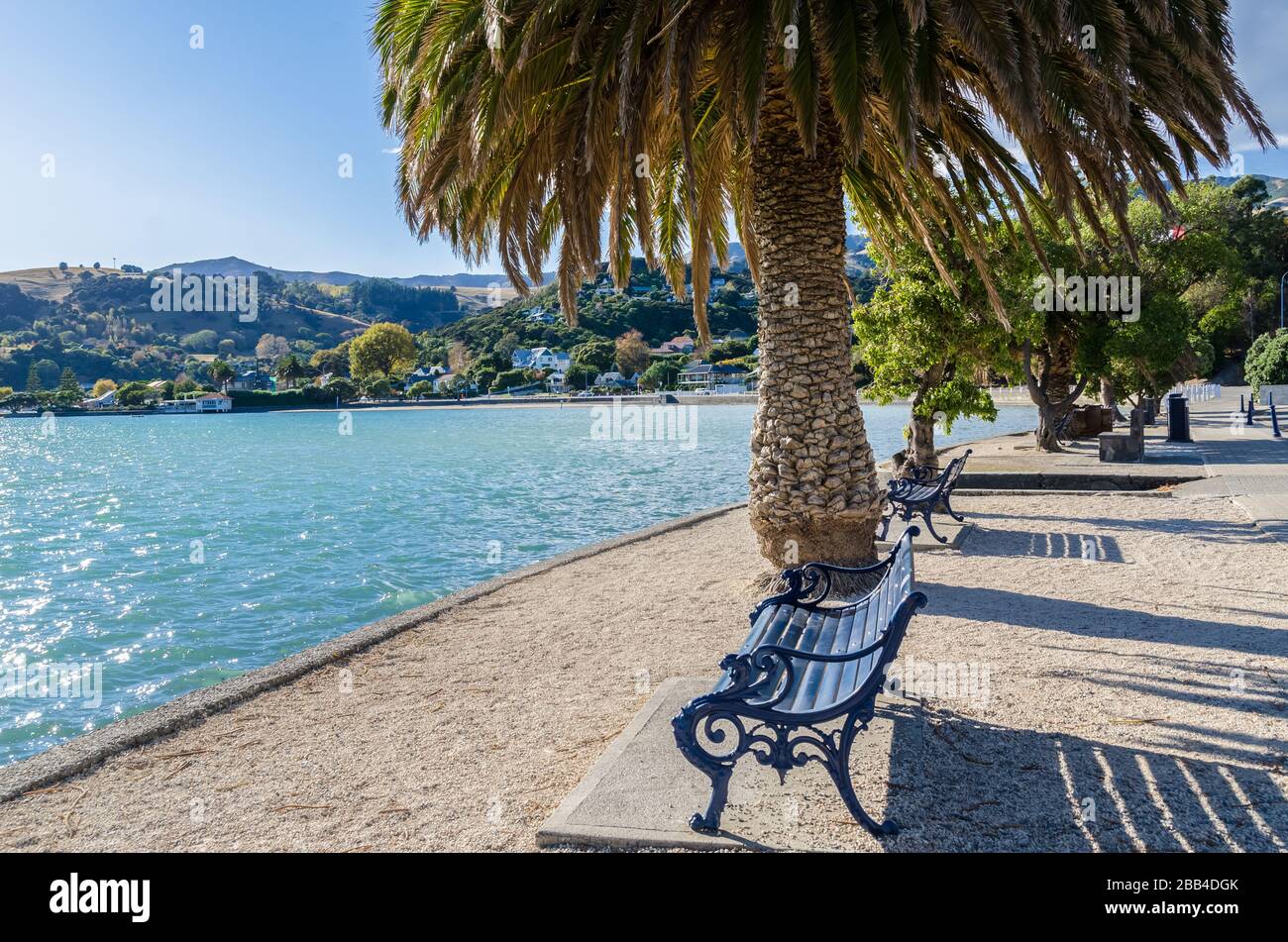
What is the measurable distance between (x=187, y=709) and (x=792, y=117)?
6.36m

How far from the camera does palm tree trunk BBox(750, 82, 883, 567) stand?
7488mm

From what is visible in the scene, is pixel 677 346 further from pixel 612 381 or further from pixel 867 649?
pixel 867 649

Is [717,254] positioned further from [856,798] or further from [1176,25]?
[856,798]

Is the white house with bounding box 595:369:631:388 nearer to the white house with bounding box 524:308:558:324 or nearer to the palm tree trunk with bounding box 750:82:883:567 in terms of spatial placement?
the white house with bounding box 524:308:558:324

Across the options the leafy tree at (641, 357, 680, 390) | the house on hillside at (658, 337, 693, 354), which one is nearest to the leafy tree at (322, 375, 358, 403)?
the leafy tree at (641, 357, 680, 390)

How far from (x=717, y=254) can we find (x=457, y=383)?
403 feet

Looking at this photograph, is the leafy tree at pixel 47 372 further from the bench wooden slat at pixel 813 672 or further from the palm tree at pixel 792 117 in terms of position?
the bench wooden slat at pixel 813 672

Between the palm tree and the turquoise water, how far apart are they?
4748 millimetres

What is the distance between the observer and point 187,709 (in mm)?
5465

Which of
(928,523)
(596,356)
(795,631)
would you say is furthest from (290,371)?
(795,631)

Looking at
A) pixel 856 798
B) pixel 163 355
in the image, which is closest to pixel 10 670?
pixel 856 798

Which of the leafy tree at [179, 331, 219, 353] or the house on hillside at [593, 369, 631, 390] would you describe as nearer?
the house on hillside at [593, 369, 631, 390]

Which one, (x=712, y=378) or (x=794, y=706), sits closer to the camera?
(x=794, y=706)

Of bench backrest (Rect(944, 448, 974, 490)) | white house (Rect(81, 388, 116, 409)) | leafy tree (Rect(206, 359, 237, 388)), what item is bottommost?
bench backrest (Rect(944, 448, 974, 490))
